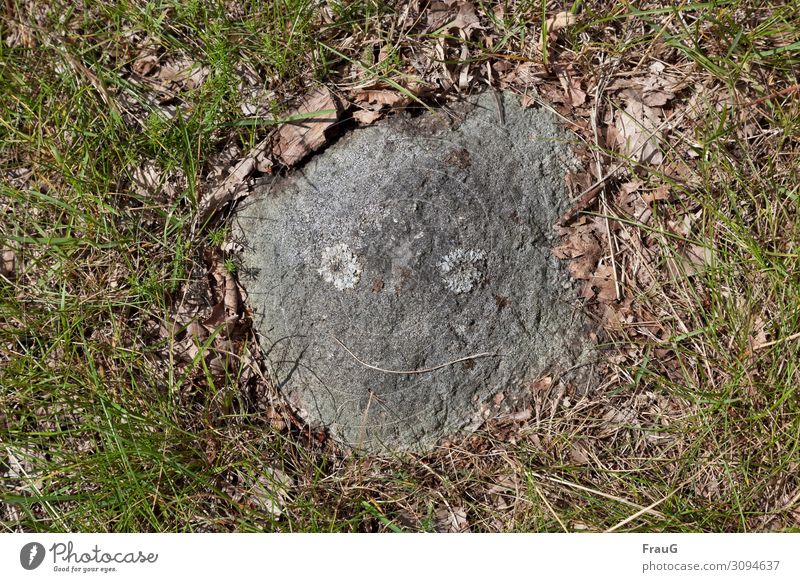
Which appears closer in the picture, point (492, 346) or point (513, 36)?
point (492, 346)

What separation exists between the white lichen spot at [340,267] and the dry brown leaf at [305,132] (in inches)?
16.7

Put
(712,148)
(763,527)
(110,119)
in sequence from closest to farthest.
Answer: (763,527) → (712,148) → (110,119)

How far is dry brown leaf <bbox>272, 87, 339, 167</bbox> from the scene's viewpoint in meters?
2.38

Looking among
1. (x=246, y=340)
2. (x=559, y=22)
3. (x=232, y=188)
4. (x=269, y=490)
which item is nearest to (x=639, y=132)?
(x=559, y=22)

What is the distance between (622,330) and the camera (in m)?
2.32

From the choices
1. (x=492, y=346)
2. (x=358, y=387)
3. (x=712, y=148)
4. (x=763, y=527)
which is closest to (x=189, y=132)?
(x=358, y=387)

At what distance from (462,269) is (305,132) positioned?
2.76 feet

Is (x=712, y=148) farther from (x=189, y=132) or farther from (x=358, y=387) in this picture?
(x=189, y=132)

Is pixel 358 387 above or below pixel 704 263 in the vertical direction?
above

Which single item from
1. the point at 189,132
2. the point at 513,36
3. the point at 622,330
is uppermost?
the point at 189,132

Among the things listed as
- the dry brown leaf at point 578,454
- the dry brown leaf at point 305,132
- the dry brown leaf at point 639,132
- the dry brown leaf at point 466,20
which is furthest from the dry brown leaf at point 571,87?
the dry brown leaf at point 578,454

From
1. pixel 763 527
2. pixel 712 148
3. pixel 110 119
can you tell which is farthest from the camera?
pixel 110 119

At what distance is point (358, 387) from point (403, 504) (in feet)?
1.61

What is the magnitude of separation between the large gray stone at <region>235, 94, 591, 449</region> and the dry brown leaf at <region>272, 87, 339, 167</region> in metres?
0.07
